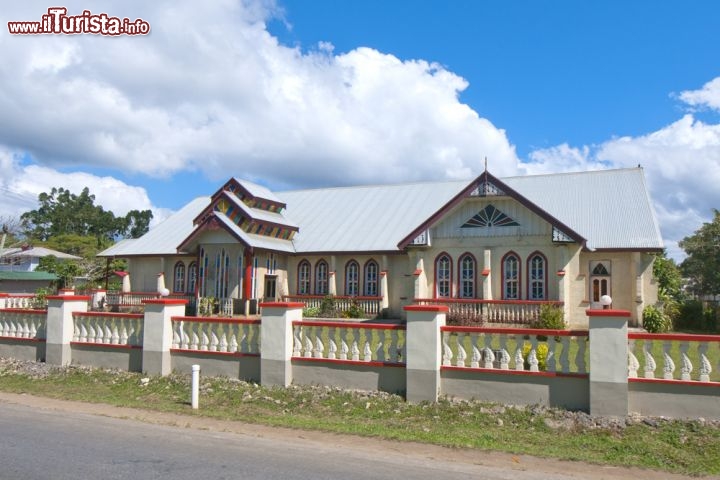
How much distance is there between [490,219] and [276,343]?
1289 centimetres

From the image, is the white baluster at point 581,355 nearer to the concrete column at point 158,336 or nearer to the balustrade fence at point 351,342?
the balustrade fence at point 351,342

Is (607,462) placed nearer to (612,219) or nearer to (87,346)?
(87,346)

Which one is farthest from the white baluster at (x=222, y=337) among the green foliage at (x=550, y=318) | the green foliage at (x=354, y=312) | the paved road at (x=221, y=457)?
the green foliage at (x=354, y=312)

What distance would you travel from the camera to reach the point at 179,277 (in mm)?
29359

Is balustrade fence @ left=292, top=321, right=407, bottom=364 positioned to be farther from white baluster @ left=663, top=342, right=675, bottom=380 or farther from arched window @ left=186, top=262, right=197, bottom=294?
arched window @ left=186, top=262, right=197, bottom=294

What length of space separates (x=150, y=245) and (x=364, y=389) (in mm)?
22093

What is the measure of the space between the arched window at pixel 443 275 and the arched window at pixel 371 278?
4.04m

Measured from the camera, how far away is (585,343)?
9.78 metres

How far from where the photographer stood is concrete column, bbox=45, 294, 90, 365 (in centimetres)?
1475

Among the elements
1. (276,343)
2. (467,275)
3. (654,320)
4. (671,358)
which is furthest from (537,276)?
(276,343)

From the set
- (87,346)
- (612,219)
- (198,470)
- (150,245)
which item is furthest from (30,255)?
(198,470)

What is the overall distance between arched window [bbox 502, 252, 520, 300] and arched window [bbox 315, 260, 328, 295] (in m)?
9.05

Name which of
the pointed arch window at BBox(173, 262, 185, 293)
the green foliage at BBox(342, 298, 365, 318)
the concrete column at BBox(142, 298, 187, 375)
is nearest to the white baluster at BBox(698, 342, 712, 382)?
the concrete column at BBox(142, 298, 187, 375)

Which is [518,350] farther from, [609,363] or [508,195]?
[508,195]
